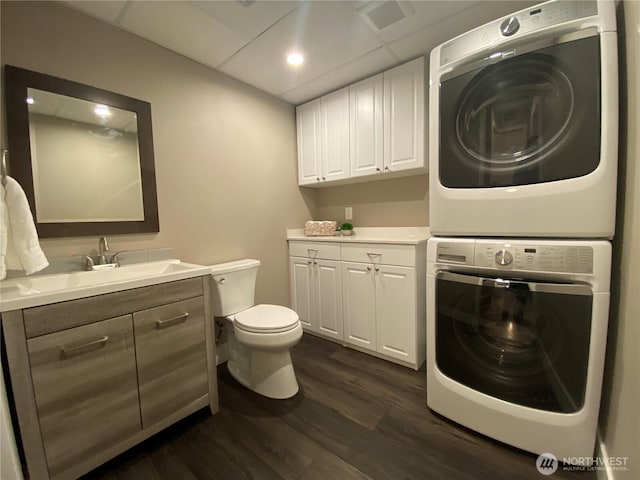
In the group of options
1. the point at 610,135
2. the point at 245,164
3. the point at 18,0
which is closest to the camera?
the point at 610,135

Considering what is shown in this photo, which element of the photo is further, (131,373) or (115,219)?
(115,219)

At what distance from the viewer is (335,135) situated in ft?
7.72

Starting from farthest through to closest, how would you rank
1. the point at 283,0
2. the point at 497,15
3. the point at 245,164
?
the point at 245,164
the point at 497,15
the point at 283,0

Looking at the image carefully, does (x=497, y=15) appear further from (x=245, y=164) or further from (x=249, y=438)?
(x=249, y=438)

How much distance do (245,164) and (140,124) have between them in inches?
29.9

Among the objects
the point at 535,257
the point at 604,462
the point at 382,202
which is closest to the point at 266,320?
the point at 535,257

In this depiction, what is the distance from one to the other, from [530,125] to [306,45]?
141 centimetres

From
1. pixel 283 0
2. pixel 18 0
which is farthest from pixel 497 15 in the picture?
pixel 18 0

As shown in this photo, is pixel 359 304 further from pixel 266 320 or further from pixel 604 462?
pixel 604 462

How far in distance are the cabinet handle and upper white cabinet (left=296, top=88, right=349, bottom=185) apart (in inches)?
76.5

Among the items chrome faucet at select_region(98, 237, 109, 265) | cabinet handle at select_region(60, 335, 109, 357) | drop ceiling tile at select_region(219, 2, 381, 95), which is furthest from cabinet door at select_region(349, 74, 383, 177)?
cabinet handle at select_region(60, 335, 109, 357)

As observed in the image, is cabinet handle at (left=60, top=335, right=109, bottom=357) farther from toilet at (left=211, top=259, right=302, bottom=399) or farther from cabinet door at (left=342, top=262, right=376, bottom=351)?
cabinet door at (left=342, top=262, right=376, bottom=351)

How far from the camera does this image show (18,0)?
1.25 m

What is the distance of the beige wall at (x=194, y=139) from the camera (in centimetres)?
135
